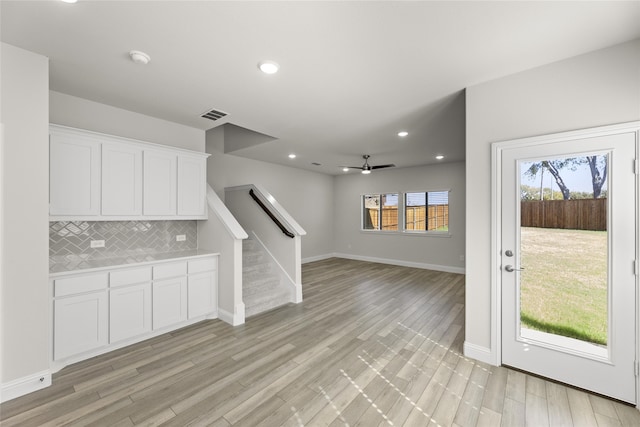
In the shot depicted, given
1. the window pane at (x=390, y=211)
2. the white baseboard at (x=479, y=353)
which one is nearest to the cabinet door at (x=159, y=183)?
the white baseboard at (x=479, y=353)

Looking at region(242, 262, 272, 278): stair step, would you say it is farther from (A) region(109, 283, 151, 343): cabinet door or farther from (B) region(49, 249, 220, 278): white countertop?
(A) region(109, 283, 151, 343): cabinet door

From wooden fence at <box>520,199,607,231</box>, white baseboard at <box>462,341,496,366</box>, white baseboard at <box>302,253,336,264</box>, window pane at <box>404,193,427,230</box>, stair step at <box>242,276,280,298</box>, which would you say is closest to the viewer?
wooden fence at <box>520,199,607,231</box>

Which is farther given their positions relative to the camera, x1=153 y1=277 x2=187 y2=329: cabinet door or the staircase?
the staircase

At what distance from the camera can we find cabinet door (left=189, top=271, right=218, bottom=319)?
338 centimetres

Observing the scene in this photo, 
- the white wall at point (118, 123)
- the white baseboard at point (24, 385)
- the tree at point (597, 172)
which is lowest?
the white baseboard at point (24, 385)

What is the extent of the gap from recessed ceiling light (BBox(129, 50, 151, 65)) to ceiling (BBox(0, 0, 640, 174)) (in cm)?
5

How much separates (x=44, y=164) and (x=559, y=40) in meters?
4.23

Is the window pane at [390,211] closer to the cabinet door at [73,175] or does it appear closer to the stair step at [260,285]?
the stair step at [260,285]

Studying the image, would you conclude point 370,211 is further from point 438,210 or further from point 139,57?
point 139,57

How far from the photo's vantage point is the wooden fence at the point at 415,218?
22.3 feet

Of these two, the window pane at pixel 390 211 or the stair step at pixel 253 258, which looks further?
the window pane at pixel 390 211

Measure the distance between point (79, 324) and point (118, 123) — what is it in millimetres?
2307

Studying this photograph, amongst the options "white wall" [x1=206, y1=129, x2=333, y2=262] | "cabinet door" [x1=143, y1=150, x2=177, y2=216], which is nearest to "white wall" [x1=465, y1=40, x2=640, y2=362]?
"cabinet door" [x1=143, y1=150, x2=177, y2=216]

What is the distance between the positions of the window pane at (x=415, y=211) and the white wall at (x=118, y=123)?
17.9ft
